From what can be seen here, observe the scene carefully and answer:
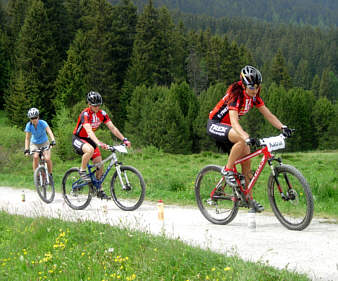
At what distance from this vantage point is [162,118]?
204ft

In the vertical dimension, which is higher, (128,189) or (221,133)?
(221,133)

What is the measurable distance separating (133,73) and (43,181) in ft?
201

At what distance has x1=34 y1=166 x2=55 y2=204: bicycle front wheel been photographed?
11.4m

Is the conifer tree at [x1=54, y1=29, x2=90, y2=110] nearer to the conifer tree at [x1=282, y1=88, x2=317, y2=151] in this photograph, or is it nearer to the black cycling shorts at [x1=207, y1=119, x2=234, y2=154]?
the conifer tree at [x1=282, y1=88, x2=317, y2=151]

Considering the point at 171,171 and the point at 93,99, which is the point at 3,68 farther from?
the point at 93,99

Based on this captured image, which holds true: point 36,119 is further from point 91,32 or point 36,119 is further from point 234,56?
point 234,56

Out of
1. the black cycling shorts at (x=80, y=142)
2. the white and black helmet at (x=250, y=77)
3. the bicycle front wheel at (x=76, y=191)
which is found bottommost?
the bicycle front wheel at (x=76, y=191)

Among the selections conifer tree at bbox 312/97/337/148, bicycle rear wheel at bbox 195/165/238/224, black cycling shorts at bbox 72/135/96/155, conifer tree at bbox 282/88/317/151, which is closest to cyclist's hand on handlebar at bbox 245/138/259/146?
bicycle rear wheel at bbox 195/165/238/224

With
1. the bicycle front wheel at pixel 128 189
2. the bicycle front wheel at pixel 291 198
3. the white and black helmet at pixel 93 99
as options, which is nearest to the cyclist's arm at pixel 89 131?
the white and black helmet at pixel 93 99

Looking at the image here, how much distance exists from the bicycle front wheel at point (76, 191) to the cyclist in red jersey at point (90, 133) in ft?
0.89

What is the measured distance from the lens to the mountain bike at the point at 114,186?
357 inches

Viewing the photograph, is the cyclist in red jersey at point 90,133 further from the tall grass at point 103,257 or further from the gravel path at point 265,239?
the tall grass at point 103,257

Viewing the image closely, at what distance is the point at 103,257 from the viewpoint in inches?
239

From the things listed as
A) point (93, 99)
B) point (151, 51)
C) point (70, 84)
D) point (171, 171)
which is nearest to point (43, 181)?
point (93, 99)
